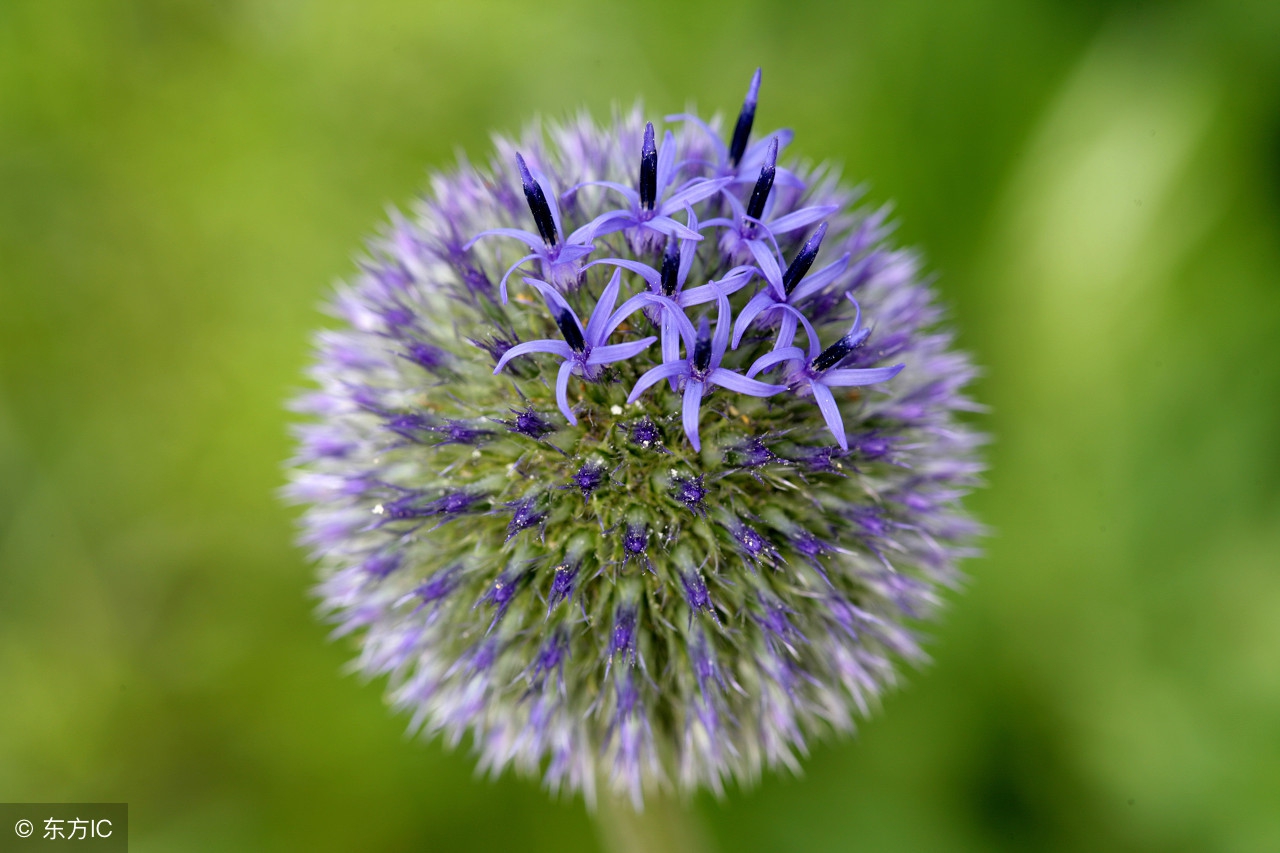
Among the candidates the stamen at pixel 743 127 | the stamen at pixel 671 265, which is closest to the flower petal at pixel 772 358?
the stamen at pixel 671 265

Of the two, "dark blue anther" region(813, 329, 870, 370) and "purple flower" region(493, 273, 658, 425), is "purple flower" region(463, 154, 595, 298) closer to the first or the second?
"purple flower" region(493, 273, 658, 425)

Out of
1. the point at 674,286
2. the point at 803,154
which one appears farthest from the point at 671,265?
the point at 803,154

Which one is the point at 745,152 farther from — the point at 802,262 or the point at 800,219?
the point at 802,262

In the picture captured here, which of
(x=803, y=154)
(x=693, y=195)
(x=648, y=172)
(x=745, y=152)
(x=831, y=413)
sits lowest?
(x=831, y=413)

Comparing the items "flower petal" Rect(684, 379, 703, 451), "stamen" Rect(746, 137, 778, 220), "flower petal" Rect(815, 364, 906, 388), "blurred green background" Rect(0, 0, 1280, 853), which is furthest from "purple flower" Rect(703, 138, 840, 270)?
"blurred green background" Rect(0, 0, 1280, 853)

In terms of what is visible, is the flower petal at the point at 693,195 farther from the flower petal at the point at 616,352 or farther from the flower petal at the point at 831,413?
the flower petal at the point at 831,413
